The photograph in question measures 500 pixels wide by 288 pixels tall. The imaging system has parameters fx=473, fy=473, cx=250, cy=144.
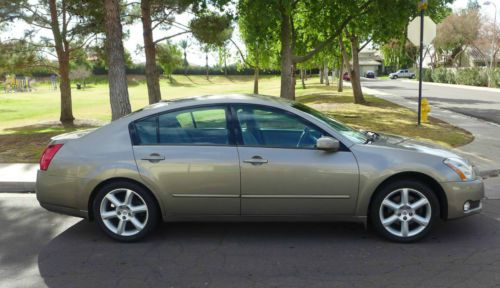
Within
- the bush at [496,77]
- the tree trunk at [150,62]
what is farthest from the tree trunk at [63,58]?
the bush at [496,77]

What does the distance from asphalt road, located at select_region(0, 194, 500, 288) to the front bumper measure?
1.01ft

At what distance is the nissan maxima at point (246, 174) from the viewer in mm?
4473

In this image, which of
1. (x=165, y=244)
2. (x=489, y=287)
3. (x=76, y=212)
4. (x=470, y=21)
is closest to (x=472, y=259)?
(x=489, y=287)

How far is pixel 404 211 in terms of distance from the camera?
4527 mm

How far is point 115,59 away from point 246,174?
683 centimetres

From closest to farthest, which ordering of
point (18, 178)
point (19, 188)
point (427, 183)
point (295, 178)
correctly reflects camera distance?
point (295, 178)
point (427, 183)
point (19, 188)
point (18, 178)

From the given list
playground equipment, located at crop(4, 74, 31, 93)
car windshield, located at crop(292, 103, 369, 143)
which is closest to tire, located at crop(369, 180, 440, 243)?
car windshield, located at crop(292, 103, 369, 143)

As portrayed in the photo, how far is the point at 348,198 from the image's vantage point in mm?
4480

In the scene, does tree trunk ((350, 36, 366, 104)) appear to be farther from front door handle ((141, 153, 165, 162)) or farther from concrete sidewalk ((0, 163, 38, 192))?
front door handle ((141, 153, 165, 162))

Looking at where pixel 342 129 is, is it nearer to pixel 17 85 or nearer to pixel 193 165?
pixel 193 165

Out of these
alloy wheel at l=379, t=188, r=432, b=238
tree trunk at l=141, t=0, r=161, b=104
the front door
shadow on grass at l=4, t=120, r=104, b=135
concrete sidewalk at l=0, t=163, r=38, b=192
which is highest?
tree trunk at l=141, t=0, r=161, b=104

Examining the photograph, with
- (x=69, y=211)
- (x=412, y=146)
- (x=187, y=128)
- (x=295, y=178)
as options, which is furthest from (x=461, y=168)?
(x=69, y=211)

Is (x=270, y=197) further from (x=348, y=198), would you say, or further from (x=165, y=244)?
(x=165, y=244)

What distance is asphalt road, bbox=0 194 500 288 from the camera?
3.81 metres
